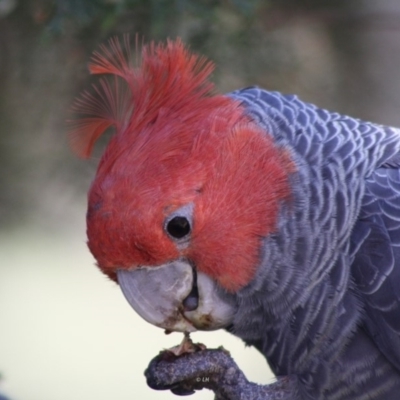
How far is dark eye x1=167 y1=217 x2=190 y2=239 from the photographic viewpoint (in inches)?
89.3

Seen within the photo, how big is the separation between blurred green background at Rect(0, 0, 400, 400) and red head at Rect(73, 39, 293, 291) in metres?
0.59

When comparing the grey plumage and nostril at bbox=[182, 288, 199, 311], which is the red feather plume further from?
nostril at bbox=[182, 288, 199, 311]

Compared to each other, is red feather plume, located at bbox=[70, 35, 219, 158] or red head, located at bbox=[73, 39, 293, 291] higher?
red feather plume, located at bbox=[70, 35, 219, 158]

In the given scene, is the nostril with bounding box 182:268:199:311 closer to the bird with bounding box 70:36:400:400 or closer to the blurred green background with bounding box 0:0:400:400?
the bird with bounding box 70:36:400:400

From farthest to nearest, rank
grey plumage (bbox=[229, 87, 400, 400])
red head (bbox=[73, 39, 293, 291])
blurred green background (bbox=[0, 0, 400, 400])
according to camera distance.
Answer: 1. blurred green background (bbox=[0, 0, 400, 400])
2. grey plumage (bbox=[229, 87, 400, 400])
3. red head (bbox=[73, 39, 293, 291])

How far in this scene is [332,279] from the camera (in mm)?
2387

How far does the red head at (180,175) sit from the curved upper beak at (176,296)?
4 centimetres

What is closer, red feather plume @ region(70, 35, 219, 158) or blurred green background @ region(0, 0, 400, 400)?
red feather plume @ region(70, 35, 219, 158)

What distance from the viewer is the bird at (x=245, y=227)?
2.28 meters

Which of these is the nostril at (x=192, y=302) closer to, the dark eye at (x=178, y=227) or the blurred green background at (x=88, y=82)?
the dark eye at (x=178, y=227)

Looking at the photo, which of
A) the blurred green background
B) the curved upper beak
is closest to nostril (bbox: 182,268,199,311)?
the curved upper beak

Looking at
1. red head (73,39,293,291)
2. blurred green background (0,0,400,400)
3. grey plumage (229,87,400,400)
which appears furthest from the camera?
blurred green background (0,0,400,400)

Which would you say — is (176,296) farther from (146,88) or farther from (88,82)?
(88,82)

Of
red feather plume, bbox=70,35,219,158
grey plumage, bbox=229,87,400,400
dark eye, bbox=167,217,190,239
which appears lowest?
grey plumage, bbox=229,87,400,400
